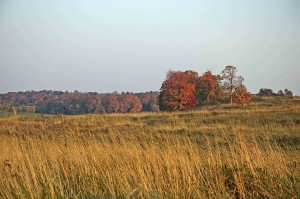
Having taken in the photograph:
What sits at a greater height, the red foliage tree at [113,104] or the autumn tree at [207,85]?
the autumn tree at [207,85]

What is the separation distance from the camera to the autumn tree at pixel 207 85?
48.8m

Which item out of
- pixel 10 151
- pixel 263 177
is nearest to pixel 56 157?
pixel 10 151

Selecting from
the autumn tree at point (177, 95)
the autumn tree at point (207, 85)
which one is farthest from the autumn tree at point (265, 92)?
the autumn tree at point (177, 95)

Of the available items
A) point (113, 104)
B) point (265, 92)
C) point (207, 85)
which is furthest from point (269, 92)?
point (113, 104)

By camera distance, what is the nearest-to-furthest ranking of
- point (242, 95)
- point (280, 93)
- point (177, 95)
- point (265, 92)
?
1. point (242, 95)
2. point (177, 95)
3. point (280, 93)
4. point (265, 92)

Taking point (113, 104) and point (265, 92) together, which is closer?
point (265, 92)

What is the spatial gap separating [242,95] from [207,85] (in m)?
9.18

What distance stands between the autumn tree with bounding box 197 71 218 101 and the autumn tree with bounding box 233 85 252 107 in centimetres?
698

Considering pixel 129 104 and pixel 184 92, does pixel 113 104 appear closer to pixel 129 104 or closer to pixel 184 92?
pixel 129 104

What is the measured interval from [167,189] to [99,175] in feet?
5.06

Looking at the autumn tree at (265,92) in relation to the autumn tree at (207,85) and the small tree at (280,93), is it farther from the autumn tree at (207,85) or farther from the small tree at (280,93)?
the autumn tree at (207,85)

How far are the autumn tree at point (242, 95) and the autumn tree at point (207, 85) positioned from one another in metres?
6.98

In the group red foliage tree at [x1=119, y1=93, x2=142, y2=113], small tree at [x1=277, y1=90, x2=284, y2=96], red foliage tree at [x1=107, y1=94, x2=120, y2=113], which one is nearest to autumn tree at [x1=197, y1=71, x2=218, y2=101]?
small tree at [x1=277, y1=90, x2=284, y2=96]

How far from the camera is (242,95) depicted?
134 ft
